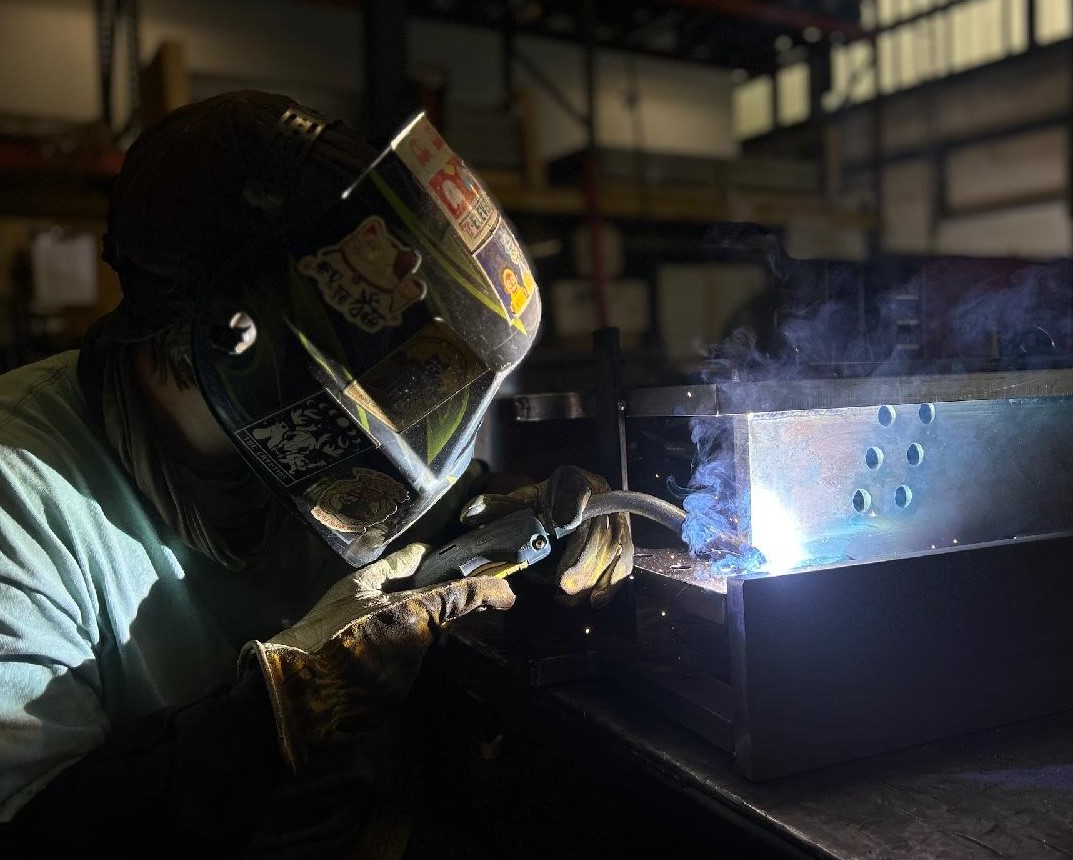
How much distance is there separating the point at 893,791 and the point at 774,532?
0.37m

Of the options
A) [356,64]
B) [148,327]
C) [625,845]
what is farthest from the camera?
[356,64]

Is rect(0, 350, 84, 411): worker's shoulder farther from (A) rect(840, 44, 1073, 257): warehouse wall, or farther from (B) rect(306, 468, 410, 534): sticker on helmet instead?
(A) rect(840, 44, 1073, 257): warehouse wall

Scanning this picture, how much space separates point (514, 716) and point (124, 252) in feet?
2.97

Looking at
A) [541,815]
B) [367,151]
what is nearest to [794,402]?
[367,151]

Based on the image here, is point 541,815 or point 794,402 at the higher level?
point 794,402

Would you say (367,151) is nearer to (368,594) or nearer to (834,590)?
(368,594)

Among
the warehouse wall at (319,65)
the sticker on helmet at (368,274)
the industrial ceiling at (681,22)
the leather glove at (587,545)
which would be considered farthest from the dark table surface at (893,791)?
the industrial ceiling at (681,22)

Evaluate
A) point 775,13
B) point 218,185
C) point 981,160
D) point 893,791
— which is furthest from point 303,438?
point 981,160

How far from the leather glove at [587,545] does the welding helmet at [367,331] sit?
21 centimetres

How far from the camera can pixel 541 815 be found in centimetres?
141

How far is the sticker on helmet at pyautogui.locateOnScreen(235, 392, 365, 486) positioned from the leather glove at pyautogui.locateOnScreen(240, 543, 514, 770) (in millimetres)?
212

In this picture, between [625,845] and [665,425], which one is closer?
[625,845]

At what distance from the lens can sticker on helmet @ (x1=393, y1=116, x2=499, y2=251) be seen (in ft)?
3.31

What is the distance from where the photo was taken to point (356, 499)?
110 centimetres
